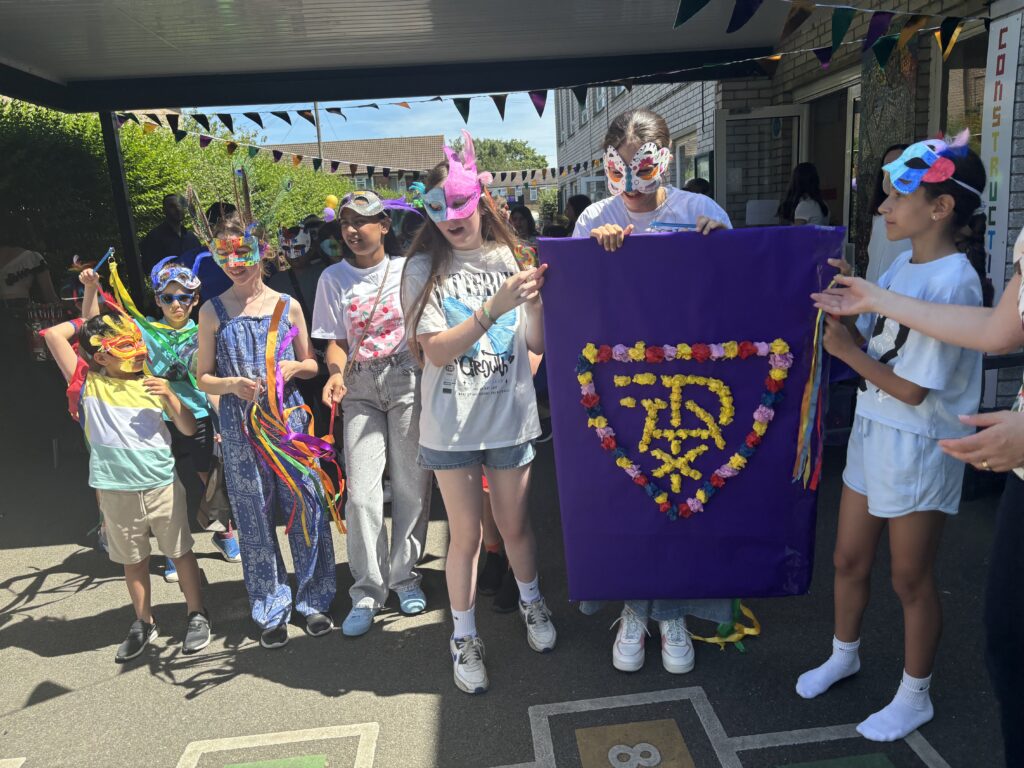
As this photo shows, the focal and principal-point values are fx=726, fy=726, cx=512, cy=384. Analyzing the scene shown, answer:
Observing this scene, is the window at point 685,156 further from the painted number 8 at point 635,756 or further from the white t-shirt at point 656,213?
the painted number 8 at point 635,756

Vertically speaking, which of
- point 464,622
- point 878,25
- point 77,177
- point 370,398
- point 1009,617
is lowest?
point 464,622

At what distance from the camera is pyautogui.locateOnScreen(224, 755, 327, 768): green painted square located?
2426mm

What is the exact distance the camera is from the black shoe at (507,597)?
131 inches

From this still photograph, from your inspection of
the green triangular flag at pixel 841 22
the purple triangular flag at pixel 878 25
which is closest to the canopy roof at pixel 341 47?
the purple triangular flag at pixel 878 25

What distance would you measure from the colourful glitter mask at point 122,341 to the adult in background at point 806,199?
5.05 meters

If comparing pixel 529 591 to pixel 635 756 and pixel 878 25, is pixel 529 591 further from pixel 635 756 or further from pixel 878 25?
pixel 878 25

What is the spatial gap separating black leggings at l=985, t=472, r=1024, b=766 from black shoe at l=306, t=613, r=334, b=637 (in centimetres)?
251

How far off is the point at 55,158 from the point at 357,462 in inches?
349

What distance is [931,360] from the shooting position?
205 cm

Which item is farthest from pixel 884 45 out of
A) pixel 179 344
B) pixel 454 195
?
pixel 179 344

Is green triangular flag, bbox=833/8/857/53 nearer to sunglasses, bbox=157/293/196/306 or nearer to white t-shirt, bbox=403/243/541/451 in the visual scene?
white t-shirt, bbox=403/243/541/451

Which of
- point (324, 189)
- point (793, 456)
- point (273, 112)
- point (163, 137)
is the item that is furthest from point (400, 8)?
point (324, 189)

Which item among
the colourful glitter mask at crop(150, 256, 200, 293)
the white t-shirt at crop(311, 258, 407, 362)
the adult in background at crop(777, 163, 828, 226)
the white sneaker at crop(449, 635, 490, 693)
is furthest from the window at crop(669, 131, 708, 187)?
the white sneaker at crop(449, 635, 490, 693)

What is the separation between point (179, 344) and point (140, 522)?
38.3 inches
